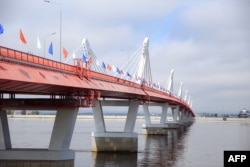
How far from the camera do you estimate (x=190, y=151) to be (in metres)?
72.8

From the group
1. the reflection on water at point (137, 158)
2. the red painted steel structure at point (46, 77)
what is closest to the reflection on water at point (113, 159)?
the reflection on water at point (137, 158)

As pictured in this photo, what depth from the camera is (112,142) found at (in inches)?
2603

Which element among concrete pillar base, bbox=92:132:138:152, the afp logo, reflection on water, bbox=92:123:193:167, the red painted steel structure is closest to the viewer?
the afp logo

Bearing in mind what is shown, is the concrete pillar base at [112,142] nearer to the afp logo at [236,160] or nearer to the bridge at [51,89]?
the bridge at [51,89]

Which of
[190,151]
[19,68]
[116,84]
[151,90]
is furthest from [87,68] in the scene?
[151,90]

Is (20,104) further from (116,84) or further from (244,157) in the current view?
(244,157)

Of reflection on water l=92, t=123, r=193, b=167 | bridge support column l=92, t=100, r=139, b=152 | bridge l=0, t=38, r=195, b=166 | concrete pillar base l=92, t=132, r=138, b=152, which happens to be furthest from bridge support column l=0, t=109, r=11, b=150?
concrete pillar base l=92, t=132, r=138, b=152

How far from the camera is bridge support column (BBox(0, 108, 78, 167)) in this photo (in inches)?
1619

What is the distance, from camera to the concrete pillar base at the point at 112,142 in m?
65.8

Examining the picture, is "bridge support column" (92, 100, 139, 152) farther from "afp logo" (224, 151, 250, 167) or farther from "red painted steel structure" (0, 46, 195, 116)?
"afp logo" (224, 151, 250, 167)

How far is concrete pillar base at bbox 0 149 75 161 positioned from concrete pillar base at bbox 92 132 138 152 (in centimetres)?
2371

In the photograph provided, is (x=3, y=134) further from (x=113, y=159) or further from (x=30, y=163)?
(x=113, y=159)

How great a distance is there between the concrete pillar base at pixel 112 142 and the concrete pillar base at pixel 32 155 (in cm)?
2371

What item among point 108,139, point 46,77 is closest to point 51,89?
point 46,77
